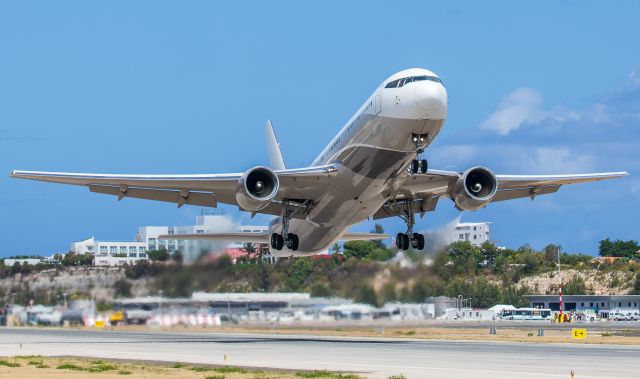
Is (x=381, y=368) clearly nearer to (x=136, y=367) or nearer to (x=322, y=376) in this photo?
(x=322, y=376)

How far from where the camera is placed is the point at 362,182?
4575cm

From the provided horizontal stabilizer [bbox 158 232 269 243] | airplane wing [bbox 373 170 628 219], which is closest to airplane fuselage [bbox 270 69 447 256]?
airplane wing [bbox 373 170 628 219]

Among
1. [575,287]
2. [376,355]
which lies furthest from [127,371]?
[575,287]

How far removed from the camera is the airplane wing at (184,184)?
47031mm

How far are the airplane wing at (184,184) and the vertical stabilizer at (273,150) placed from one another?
13.1 m

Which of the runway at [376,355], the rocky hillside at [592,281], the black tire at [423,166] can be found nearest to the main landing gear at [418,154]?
the black tire at [423,166]

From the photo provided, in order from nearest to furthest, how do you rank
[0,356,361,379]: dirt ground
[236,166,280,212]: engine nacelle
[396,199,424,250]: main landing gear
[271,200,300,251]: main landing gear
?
1. [0,356,361,379]: dirt ground
2. [236,166,280,212]: engine nacelle
3. [271,200,300,251]: main landing gear
4. [396,199,424,250]: main landing gear

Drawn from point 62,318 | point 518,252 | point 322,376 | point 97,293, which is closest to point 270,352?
point 322,376

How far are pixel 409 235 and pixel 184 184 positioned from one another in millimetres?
11735

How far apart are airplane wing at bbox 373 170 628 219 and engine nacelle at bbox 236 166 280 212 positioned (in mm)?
6131

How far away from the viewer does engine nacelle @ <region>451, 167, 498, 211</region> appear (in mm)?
48375

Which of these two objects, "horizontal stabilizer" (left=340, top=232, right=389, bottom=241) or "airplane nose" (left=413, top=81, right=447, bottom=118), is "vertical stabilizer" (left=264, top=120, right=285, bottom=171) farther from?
"airplane nose" (left=413, top=81, right=447, bottom=118)

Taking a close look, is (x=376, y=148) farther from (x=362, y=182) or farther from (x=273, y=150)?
(x=273, y=150)

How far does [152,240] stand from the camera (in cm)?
8500
